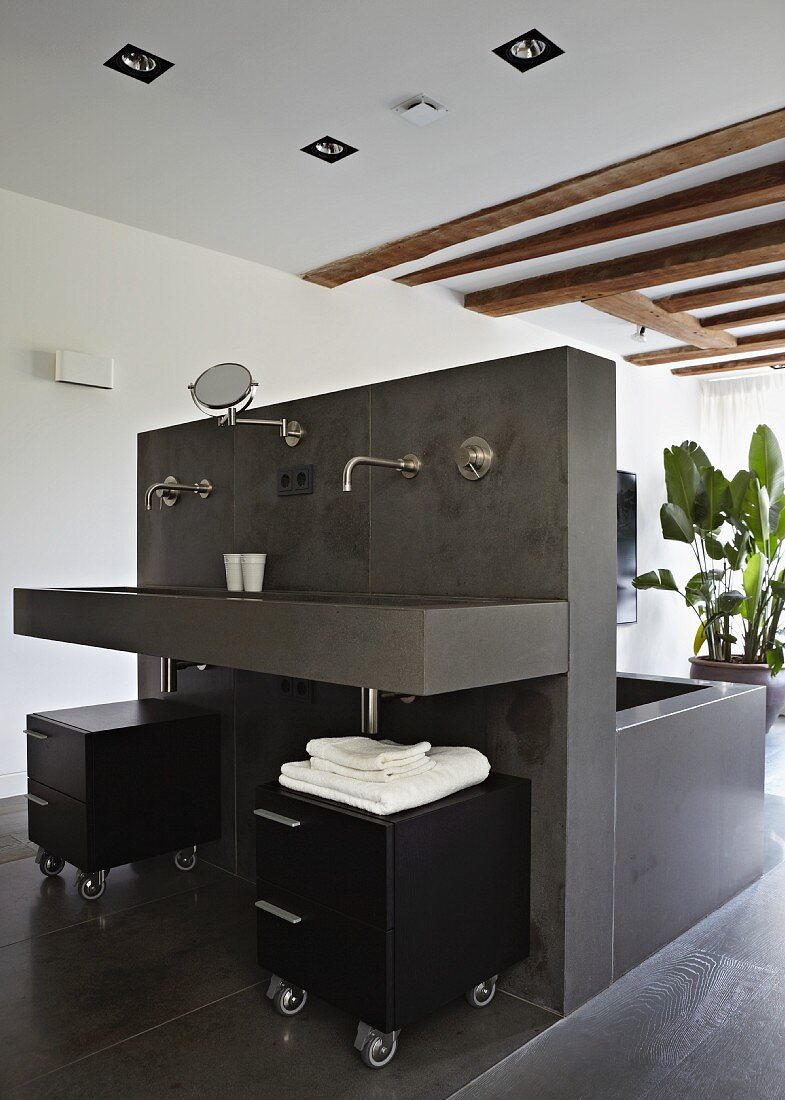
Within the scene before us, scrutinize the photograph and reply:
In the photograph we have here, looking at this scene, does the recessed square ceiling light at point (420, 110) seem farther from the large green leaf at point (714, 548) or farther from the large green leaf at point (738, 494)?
Answer: the large green leaf at point (714, 548)

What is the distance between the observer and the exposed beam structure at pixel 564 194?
3195 millimetres

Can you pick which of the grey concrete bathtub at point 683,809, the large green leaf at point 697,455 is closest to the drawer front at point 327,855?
the grey concrete bathtub at point 683,809

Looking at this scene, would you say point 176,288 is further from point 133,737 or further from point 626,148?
point 133,737

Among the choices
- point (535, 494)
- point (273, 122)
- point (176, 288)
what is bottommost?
point (535, 494)

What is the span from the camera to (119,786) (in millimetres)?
2326

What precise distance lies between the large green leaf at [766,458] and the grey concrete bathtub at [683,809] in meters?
3.31

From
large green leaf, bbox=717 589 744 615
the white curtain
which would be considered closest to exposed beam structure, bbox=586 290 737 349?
the white curtain

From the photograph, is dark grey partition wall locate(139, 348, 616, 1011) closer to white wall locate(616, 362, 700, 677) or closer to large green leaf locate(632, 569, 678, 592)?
large green leaf locate(632, 569, 678, 592)

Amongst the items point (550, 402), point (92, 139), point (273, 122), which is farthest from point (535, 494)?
point (92, 139)

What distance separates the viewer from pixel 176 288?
4.24 meters

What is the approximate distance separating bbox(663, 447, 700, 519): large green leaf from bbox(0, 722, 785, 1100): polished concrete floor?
394 cm

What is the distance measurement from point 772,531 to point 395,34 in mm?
4171

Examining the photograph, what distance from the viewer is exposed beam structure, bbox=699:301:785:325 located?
5.49 m

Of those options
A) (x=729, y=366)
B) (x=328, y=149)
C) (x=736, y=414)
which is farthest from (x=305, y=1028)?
(x=736, y=414)
